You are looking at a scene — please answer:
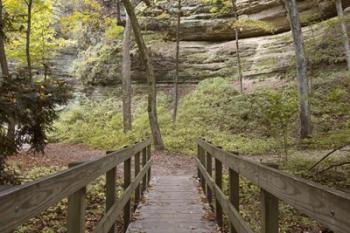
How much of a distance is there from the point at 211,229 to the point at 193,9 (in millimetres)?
24686

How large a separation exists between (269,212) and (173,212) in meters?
4.09

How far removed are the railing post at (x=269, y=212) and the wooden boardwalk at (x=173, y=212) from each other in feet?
9.38

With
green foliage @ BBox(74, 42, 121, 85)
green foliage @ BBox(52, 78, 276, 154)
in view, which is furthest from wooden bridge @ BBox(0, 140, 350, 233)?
green foliage @ BBox(74, 42, 121, 85)

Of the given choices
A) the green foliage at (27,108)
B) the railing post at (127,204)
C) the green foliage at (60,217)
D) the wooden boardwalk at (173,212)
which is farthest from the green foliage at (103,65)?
the railing post at (127,204)

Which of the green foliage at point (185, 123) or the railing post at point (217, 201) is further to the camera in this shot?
the green foliage at point (185, 123)

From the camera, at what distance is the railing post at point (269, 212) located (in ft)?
8.54

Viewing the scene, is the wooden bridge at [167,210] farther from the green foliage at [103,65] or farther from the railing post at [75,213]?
the green foliage at [103,65]

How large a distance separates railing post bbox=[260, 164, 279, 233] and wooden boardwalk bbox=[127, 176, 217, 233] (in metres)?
2.86

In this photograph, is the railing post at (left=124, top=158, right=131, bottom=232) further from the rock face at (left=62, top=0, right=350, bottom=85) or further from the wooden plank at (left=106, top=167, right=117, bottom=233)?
the rock face at (left=62, top=0, right=350, bottom=85)

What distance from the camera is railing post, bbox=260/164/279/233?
260 centimetres

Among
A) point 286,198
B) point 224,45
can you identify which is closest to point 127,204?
point 286,198

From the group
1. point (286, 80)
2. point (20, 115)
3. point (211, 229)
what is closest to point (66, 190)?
point (211, 229)

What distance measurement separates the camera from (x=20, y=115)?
637 centimetres

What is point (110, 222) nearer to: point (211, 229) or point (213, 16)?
point (211, 229)
